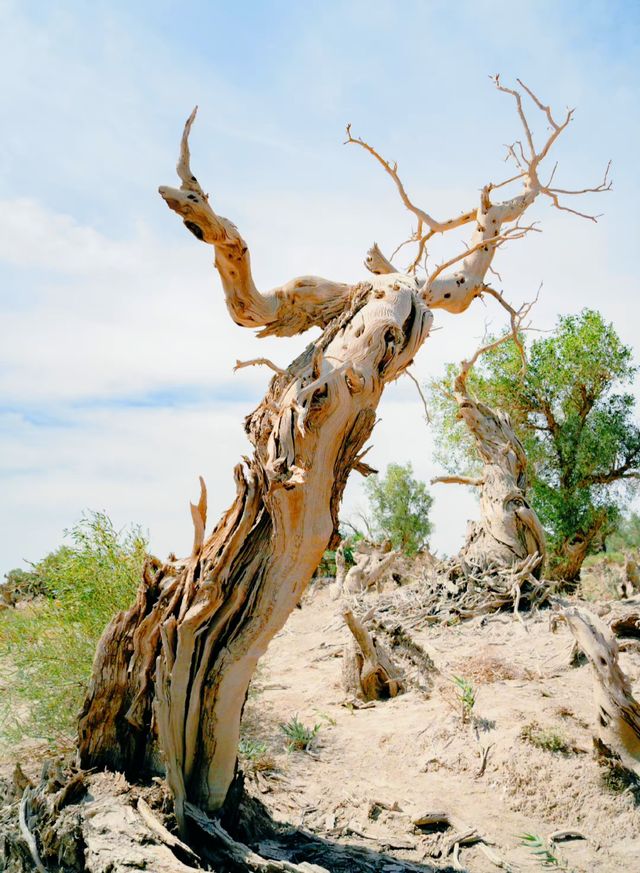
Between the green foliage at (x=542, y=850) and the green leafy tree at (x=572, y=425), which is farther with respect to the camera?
the green leafy tree at (x=572, y=425)

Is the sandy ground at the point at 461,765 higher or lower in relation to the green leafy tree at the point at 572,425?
lower

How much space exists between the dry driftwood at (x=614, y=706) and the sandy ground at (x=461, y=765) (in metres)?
0.31

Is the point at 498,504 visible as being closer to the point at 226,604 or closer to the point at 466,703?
the point at 466,703

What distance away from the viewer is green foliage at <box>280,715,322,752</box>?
620cm

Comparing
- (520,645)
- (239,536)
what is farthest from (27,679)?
(520,645)

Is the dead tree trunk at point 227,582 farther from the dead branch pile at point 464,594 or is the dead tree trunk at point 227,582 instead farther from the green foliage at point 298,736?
the dead branch pile at point 464,594

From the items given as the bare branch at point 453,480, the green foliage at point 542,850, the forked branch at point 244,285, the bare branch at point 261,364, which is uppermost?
the bare branch at point 453,480

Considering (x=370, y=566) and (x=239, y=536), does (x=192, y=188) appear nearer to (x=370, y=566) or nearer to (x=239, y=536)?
(x=239, y=536)

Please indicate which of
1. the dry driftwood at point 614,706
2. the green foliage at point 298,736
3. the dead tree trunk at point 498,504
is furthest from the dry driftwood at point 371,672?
the dead tree trunk at point 498,504

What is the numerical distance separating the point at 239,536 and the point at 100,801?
160 centimetres

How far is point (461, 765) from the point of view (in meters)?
5.64

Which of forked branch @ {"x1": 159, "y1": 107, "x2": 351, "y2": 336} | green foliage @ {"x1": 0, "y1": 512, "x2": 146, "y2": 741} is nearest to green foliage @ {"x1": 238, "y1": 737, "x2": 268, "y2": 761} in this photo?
green foliage @ {"x1": 0, "y1": 512, "x2": 146, "y2": 741}

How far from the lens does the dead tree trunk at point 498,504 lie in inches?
412

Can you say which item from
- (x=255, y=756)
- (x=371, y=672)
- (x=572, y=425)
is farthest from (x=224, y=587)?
(x=572, y=425)
